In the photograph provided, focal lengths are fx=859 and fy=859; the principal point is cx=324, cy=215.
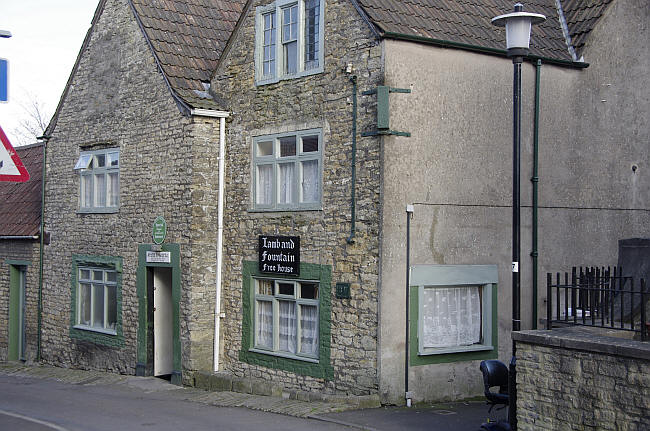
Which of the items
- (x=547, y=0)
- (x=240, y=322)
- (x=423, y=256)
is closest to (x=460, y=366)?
(x=423, y=256)

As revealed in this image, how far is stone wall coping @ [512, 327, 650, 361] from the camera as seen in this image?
9.10 m

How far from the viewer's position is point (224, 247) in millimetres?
17234

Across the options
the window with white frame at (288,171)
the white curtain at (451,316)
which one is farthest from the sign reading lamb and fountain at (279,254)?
the white curtain at (451,316)

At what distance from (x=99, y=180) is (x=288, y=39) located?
6.86 metres

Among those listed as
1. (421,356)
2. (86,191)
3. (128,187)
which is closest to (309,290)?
(421,356)

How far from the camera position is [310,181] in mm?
15523

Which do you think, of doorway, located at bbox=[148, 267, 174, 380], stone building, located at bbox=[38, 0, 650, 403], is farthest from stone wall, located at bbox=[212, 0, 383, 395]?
doorway, located at bbox=[148, 267, 174, 380]

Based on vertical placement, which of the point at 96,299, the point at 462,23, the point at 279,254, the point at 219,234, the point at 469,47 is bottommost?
the point at 96,299

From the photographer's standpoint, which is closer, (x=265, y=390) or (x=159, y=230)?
(x=265, y=390)

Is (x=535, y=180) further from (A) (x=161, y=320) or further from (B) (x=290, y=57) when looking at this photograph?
(A) (x=161, y=320)

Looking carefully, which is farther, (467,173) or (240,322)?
(240,322)

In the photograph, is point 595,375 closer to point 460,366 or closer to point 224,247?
point 460,366

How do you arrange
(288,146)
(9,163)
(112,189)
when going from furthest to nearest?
(112,189), (288,146), (9,163)

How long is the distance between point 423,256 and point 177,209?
5756 mm
